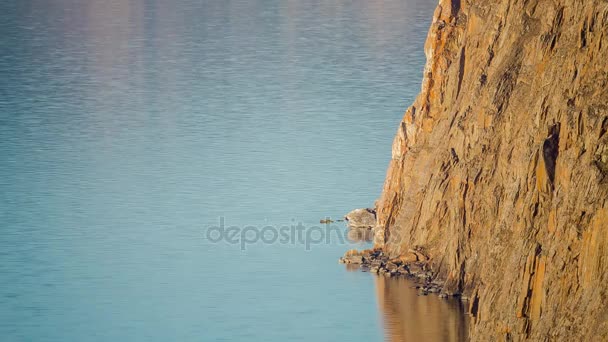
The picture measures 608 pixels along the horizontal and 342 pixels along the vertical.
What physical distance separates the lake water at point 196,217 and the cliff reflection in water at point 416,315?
0.14 metres

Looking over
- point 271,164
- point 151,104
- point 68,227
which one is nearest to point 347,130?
point 271,164

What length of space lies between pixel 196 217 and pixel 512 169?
4883 centimetres

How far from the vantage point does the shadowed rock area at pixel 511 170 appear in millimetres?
87375

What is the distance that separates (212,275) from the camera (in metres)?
125

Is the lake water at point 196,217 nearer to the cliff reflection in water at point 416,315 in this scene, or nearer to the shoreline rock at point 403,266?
the cliff reflection in water at point 416,315

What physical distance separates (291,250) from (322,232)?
4.37 metres

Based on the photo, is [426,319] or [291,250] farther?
[291,250]

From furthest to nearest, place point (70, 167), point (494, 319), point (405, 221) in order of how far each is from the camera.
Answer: point (70, 167) < point (405, 221) < point (494, 319)

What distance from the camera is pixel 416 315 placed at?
11075 cm

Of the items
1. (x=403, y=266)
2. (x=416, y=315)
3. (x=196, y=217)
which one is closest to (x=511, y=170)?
(x=416, y=315)

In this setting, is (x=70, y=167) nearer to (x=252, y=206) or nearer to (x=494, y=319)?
(x=252, y=206)

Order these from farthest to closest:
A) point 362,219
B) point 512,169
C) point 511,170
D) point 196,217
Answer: point 196,217, point 362,219, point 511,170, point 512,169

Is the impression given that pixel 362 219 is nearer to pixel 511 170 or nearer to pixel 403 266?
pixel 403 266

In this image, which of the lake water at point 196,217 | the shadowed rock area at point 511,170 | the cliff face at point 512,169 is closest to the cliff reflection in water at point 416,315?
the lake water at point 196,217
